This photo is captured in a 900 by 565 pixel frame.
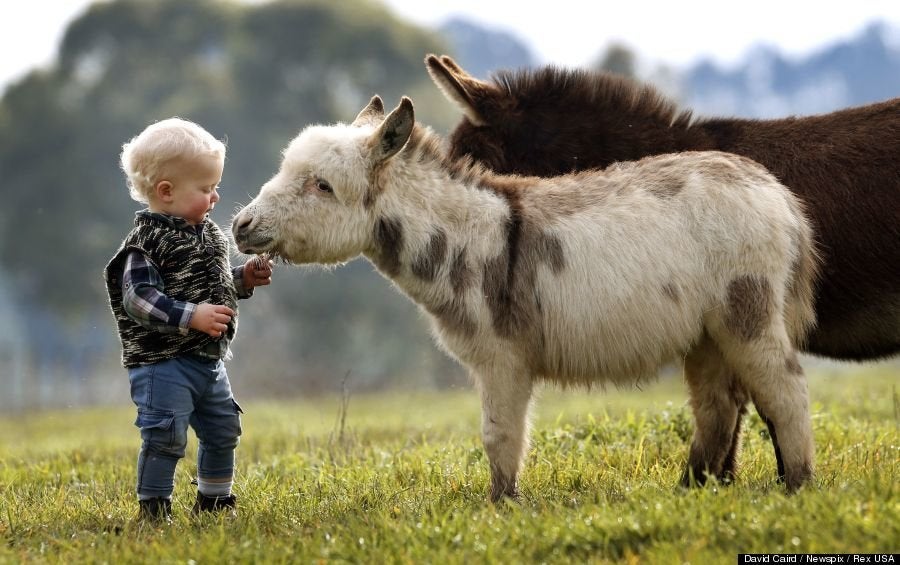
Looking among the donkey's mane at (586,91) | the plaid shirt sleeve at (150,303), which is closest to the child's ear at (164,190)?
the plaid shirt sleeve at (150,303)

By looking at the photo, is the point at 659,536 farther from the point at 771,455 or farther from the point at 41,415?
the point at 41,415

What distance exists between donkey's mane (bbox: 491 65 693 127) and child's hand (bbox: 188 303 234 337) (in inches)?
108

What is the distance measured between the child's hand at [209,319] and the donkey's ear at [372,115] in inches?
54.0

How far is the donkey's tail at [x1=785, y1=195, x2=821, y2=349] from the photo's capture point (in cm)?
526

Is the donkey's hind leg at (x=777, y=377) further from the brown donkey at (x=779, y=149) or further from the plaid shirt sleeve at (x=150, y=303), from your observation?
the plaid shirt sleeve at (x=150, y=303)

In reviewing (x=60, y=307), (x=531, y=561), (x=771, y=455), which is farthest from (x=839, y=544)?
(x=60, y=307)

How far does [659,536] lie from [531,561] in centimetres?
53

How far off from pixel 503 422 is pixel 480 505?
1.39 ft

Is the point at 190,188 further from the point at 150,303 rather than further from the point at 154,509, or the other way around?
the point at 154,509

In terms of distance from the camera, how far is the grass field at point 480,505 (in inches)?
163

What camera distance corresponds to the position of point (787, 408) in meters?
5.15

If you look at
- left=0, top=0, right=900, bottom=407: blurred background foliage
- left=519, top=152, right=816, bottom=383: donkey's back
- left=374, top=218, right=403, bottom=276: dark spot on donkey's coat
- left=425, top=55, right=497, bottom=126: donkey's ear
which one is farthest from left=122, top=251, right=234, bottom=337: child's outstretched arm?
left=0, top=0, right=900, bottom=407: blurred background foliage

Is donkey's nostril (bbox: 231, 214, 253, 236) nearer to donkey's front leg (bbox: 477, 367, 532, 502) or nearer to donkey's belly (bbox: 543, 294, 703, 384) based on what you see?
donkey's front leg (bbox: 477, 367, 532, 502)

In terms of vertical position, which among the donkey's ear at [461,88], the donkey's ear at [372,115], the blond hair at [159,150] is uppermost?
the donkey's ear at [461,88]
